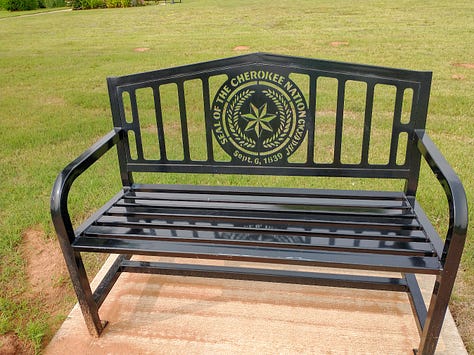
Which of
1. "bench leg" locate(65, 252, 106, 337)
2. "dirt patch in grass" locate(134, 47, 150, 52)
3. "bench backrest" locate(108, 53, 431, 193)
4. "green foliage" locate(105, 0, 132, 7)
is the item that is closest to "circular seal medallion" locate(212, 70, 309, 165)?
"bench backrest" locate(108, 53, 431, 193)

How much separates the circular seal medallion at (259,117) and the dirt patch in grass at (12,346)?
143 centimetres

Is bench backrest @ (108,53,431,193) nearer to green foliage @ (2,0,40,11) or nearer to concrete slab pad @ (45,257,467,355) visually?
concrete slab pad @ (45,257,467,355)

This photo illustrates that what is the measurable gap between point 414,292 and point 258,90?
1.30 metres

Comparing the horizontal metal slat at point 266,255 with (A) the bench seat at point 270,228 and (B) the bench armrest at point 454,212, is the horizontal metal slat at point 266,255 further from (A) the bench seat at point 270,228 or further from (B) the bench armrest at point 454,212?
(B) the bench armrest at point 454,212

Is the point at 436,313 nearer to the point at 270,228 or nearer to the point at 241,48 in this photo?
the point at 270,228

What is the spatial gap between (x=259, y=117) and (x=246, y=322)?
41.7 inches

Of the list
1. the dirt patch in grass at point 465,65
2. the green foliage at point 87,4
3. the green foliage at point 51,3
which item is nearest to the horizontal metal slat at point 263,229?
the dirt patch in grass at point 465,65

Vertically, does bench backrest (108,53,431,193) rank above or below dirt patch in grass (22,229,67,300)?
above

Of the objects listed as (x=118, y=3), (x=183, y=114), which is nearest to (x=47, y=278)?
(x=183, y=114)

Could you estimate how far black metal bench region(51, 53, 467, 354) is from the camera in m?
1.80

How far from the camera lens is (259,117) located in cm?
226

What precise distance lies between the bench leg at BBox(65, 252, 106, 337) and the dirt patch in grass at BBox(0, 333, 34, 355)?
334mm

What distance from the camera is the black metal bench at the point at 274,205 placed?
5.89 feet

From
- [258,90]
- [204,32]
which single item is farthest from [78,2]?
[258,90]
